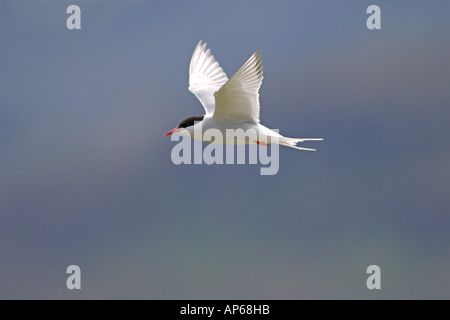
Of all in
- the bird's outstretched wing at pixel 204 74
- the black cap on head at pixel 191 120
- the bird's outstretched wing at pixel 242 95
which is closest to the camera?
the bird's outstretched wing at pixel 242 95

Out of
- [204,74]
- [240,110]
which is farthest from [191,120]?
[204,74]

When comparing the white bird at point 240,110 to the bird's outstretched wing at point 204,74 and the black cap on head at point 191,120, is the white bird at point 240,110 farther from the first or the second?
the bird's outstretched wing at point 204,74

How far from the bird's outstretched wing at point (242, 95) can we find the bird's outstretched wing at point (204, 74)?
0.81 m

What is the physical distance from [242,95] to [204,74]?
138cm

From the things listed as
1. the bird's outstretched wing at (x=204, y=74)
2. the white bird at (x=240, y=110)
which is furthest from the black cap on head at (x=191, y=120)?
the bird's outstretched wing at (x=204, y=74)

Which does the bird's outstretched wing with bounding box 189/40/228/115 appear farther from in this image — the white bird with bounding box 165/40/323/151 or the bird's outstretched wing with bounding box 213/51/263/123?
the bird's outstretched wing with bounding box 213/51/263/123

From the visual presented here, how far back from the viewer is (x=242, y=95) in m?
4.61

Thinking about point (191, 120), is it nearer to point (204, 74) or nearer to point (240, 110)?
point (240, 110)

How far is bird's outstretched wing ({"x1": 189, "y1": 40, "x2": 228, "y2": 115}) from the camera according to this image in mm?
5613

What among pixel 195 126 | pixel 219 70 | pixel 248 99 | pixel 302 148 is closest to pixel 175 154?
pixel 195 126

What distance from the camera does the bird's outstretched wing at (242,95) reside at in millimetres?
4449

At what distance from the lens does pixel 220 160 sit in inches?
180

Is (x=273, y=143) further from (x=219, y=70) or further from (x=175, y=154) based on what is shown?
(x=219, y=70)

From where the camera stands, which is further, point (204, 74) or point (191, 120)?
point (204, 74)
